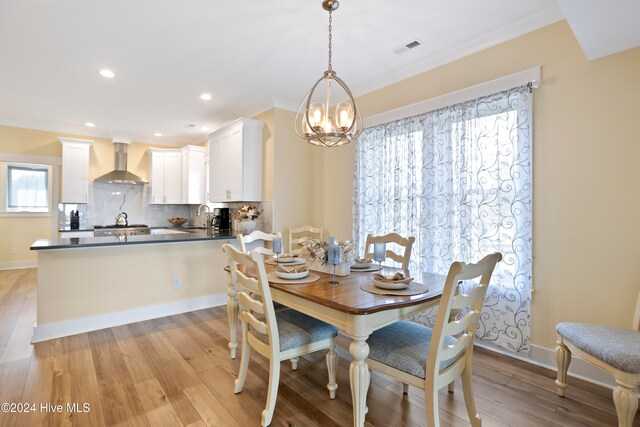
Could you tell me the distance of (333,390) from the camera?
200cm

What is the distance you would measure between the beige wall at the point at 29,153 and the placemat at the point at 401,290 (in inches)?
245

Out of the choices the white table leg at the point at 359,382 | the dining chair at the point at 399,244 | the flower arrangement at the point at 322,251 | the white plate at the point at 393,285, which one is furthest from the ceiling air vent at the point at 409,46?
the white table leg at the point at 359,382

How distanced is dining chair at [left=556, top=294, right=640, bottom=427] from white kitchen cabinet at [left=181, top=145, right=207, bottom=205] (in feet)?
18.4

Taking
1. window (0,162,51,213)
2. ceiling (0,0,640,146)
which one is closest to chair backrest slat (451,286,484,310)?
ceiling (0,0,640,146)

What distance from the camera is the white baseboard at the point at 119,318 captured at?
2889 mm

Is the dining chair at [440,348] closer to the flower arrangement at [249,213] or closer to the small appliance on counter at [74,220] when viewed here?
the flower arrangement at [249,213]

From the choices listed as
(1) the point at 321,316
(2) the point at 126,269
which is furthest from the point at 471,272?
(2) the point at 126,269

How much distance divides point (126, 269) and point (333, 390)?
2.62 meters

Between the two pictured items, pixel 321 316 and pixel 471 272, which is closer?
pixel 471 272

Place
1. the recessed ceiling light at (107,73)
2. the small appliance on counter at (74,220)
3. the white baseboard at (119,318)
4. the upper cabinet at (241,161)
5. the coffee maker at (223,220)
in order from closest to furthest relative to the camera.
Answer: the white baseboard at (119,318) → the recessed ceiling light at (107,73) → the upper cabinet at (241,161) → the coffee maker at (223,220) → the small appliance on counter at (74,220)

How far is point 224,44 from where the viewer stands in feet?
9.25

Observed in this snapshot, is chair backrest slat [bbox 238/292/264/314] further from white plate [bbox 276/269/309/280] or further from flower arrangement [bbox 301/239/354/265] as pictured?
flower arrangement [bbox 301/239/354/265]

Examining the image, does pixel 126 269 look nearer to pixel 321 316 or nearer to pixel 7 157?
pixel 321 316

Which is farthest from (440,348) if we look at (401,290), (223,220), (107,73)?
(223,220)
